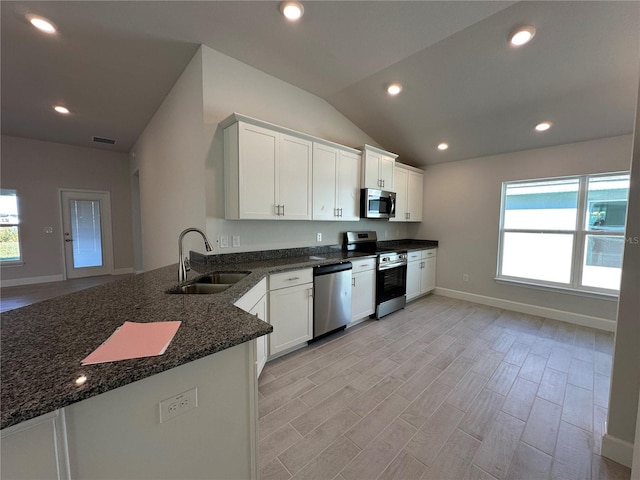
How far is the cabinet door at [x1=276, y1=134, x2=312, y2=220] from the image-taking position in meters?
2.80

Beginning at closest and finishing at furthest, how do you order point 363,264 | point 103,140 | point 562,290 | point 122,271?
point 363,264 < point 562,290 < point 103,140 < point 122,271

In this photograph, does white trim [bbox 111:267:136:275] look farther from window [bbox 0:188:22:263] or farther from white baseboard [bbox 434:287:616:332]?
white baseboard [bbox 434:287:616:332]

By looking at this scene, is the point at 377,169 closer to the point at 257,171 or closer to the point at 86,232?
the point at 257,171

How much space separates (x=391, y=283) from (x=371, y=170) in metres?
1.74

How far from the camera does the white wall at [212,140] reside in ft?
8.53

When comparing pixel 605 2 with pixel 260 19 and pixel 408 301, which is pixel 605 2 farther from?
pixel 408 301

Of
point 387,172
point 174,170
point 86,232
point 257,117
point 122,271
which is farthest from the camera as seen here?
point 122,271

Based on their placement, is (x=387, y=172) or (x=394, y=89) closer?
(x=394, y=89)

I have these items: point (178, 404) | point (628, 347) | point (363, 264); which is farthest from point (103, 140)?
point (628, 347)

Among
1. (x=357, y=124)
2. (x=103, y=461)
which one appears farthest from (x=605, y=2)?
(x=103, y=461)

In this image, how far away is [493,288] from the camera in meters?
4.30

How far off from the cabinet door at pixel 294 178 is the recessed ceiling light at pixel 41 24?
85.8 inches

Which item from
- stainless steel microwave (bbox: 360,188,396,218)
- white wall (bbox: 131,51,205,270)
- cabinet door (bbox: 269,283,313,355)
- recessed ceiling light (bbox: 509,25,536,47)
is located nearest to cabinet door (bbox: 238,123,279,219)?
white wall (bbox: 131,51,205,270)

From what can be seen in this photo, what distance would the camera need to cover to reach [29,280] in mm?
5160
